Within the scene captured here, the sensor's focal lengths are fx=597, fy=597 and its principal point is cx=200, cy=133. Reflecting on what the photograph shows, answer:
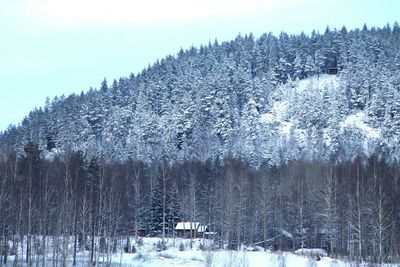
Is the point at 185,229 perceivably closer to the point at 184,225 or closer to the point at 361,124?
the point at 184,225

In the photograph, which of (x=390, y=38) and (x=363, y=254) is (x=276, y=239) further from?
(x=390, y=38)

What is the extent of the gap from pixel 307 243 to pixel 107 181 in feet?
71.7

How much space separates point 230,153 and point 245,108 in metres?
34.4

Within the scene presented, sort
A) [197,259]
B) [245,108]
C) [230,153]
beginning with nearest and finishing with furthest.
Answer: [197,259] → [230,153] → [245,108]

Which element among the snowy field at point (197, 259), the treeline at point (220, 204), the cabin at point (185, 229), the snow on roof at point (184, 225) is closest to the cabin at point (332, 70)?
the treeline at point (220, 204)

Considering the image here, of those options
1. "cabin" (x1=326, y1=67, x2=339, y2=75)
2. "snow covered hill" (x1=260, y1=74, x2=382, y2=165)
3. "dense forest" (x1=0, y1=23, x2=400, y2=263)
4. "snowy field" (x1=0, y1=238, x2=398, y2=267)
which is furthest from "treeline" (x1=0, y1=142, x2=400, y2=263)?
"cabin" (x1=326, y1=67, x2=339, y2=75)

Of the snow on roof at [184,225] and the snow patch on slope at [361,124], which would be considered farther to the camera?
the snow patch on slope at [361,124]

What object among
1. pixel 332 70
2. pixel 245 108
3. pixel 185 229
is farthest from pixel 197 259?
pixel 332 70

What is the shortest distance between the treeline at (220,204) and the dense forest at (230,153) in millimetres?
258

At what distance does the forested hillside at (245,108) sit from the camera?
4313 inches

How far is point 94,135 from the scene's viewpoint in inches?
5138

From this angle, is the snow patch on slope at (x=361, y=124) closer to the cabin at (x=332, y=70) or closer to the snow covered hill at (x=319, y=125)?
the snow covered hill at (x=319, y=125)

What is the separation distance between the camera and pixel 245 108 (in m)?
130

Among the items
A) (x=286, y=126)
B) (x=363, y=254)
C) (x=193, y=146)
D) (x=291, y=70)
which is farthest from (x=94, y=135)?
(x=363, y=254)
